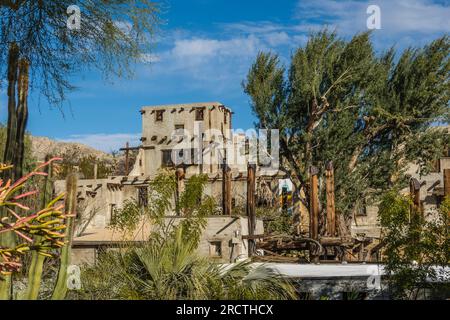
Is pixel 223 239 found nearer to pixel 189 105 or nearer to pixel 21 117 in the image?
pixel 21 117

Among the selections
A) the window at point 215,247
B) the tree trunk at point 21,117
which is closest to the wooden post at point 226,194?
the window at point 215,247

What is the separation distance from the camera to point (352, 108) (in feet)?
87.0

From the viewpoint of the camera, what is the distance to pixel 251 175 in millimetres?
16625

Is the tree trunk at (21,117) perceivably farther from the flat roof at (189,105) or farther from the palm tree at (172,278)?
the flat roof at (189,105)

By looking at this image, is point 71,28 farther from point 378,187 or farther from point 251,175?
point 378,187

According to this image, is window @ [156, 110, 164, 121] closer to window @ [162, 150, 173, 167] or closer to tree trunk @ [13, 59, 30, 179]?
window @ [162, 150, 173, 167]

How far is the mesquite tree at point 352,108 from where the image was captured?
26.0 meters

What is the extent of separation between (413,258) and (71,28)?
6.84 meters

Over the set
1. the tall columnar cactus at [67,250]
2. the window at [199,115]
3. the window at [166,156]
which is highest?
the window at [199,115]

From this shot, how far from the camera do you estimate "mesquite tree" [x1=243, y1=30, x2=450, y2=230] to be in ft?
85.4

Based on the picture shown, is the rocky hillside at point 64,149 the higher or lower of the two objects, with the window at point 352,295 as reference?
higher

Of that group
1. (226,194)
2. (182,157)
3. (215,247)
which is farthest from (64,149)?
(215,247)

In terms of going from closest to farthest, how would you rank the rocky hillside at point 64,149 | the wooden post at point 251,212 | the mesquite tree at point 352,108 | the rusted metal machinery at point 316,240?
the rusted metal machinery at point 316,240 < the wooden post at point 251,212 < the mesquite tree at point 352,108 < the rocky hillside at point 64,149
